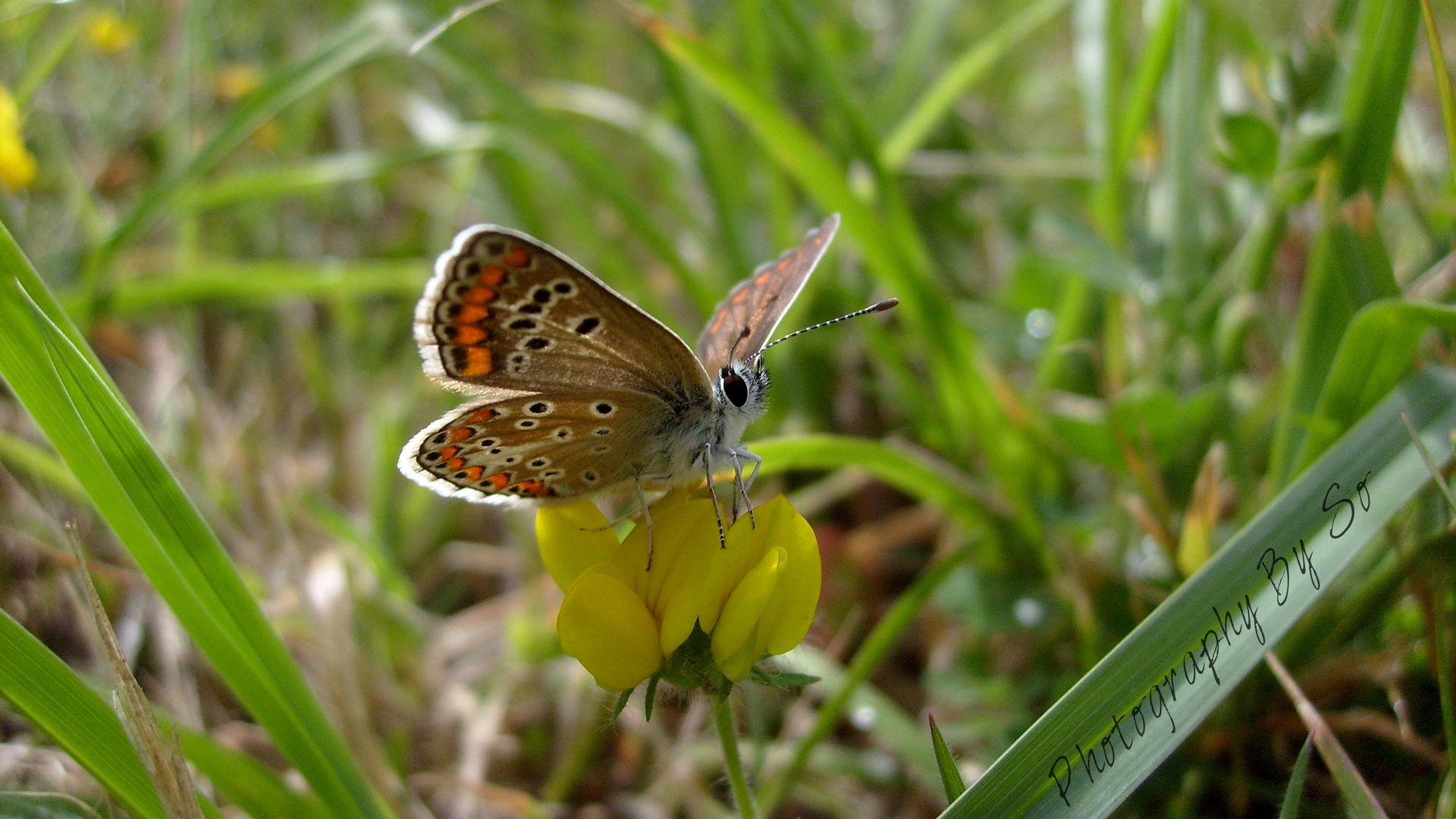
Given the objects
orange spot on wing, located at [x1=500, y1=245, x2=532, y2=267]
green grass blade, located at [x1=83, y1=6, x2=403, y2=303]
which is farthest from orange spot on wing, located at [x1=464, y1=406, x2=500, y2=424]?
green grass blade, located at [x1=83, y1=6, x2=403, y2=303]

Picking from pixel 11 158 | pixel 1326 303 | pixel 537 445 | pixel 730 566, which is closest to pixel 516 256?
pixel 537 445

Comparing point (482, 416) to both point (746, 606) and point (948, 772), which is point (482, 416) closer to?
point (746, 606)

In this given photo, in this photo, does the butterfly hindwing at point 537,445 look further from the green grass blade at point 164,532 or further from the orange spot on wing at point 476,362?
the green grass blade at point 164,532

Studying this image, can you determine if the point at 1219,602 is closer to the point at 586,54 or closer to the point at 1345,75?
the point at 1345,75

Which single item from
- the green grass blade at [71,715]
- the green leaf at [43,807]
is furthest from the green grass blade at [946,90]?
the green leaf at [43,807]

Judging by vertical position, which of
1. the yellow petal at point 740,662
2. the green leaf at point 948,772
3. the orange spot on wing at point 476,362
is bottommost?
the green leaf at point 948,772
